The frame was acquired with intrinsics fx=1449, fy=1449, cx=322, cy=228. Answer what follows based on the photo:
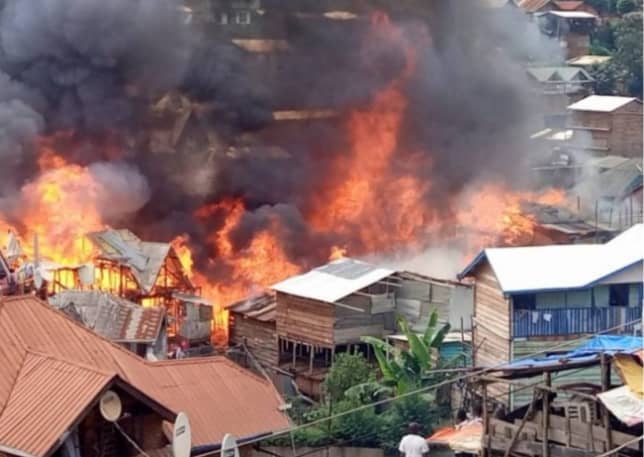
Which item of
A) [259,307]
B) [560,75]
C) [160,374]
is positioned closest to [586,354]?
[160,374]

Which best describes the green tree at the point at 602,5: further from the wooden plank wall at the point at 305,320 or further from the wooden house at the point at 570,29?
the wooden plank wall at the point at 305,320

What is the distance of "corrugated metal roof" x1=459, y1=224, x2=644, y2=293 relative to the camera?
76.3ft

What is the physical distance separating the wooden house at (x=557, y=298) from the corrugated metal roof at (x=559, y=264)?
2 centimetres

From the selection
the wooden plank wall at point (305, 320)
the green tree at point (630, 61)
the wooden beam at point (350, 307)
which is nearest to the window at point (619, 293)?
the wooden beam at point (350, 307)

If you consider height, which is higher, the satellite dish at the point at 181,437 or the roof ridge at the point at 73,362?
the roof ridge at the point at 73,362

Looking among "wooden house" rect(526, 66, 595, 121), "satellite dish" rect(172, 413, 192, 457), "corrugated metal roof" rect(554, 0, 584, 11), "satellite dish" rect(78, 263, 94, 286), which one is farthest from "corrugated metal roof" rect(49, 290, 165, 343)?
"corrugated metal roof" rect(554, 0, 584, 11)

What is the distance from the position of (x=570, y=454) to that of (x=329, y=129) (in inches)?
1140

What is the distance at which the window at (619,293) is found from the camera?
23.5 metres

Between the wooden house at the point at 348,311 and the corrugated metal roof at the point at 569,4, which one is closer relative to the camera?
the wooden house at the point at 348,311

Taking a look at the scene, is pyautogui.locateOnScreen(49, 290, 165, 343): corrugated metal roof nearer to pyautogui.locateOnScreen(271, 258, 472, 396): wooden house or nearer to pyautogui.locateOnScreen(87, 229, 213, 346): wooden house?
pyautogui.locateOnScreen(87, 229, 213, 346): wooden house

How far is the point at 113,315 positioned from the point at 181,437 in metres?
13.5

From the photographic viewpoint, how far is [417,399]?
83.0ft

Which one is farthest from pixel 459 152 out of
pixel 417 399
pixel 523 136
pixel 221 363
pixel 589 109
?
pixel 221 363

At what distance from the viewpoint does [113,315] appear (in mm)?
26891
